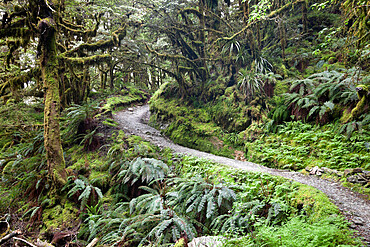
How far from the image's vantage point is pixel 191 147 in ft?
27.2

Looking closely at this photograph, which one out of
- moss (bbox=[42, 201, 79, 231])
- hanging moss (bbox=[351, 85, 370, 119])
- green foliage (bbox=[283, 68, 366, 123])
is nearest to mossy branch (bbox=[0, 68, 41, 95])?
moss (bbox=[42, 201, 79, 231])

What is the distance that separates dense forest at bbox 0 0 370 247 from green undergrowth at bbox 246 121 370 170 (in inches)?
1.5

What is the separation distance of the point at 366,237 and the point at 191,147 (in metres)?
6.40

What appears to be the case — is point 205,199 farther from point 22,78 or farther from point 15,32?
point 22,78

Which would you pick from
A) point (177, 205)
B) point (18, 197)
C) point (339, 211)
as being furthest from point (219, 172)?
point (18, 197)

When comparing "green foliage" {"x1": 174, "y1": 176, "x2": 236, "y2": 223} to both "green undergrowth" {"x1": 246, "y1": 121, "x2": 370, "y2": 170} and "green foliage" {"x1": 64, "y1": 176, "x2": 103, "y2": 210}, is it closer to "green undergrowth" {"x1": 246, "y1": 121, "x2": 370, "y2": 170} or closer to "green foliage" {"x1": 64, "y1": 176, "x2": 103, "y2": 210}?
"green foliage" {"x1": 64, "y1": 176, "x2": 103, "y2": 210}

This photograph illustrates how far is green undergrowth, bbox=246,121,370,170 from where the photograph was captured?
4.27 metres

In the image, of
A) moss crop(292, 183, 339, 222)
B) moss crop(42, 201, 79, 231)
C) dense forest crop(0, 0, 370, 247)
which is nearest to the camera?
moss crop(292, 183, 339, 222)

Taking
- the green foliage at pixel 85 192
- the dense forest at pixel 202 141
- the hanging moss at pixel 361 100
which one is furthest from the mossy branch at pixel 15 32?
the hanging moss at pixel 361 100

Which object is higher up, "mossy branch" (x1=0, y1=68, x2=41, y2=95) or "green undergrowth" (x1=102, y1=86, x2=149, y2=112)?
"mossy branch" (x1=0, y1=68, x2=41, y2=95)

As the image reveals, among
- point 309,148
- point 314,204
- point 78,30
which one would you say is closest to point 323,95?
point 309,148

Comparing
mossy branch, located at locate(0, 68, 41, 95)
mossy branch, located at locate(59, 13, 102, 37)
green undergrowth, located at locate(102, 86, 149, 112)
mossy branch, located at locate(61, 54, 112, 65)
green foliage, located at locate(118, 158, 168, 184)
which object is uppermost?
mossy branch, located at locate(59, 13, 102, 37)

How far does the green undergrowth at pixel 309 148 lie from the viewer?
14.0ft

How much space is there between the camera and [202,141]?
823cm
